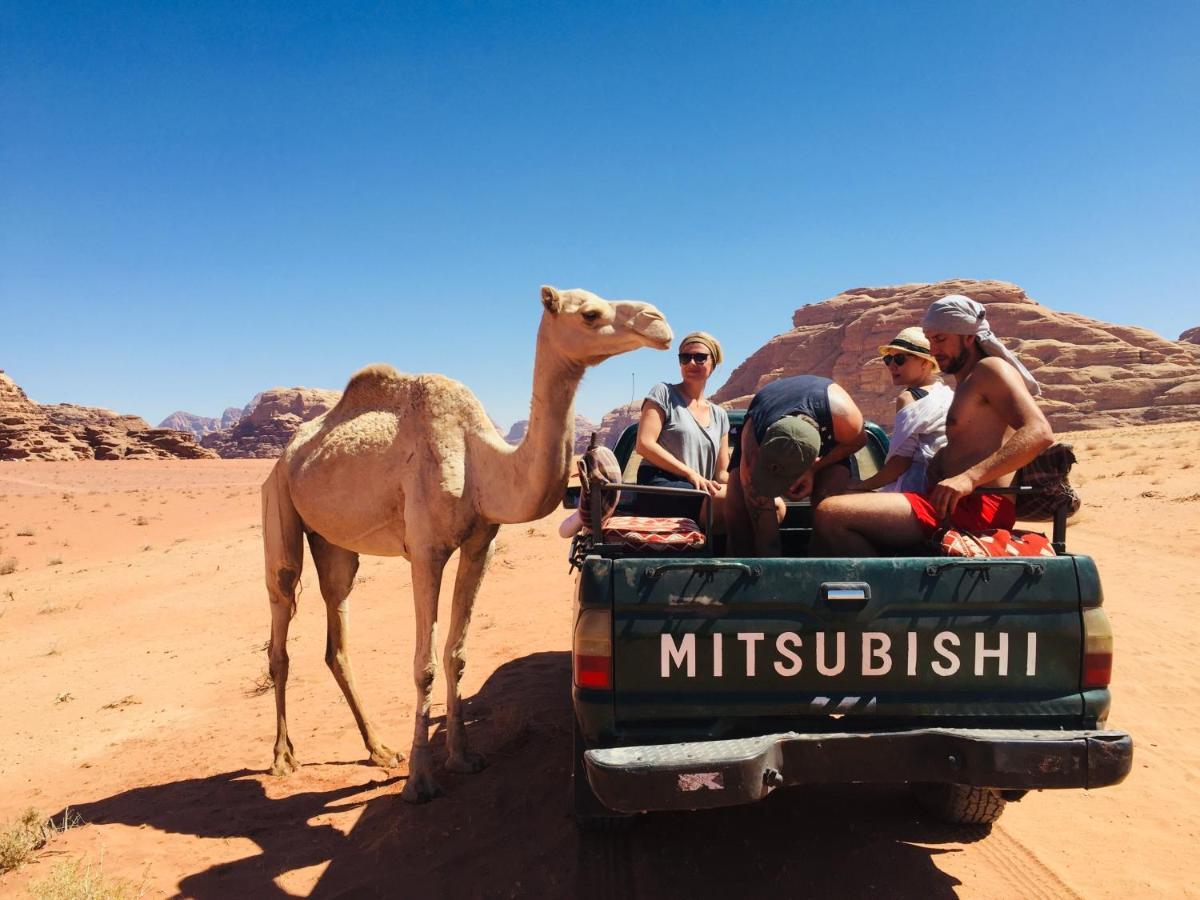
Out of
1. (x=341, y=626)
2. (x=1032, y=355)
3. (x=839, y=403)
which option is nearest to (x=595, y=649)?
(x=839, y=403)

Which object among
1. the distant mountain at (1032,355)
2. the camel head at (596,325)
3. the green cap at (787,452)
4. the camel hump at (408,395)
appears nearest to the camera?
the green cap at (787,452)

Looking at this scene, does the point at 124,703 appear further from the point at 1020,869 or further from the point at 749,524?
the point at 1020,869

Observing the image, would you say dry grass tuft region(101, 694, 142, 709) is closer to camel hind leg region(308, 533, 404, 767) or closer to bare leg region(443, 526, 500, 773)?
camel hind leg region(308, 533, 404, 767)

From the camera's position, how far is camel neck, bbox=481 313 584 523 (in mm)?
4020

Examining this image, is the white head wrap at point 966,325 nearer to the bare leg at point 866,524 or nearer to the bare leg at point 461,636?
the bare leg at point 866,524

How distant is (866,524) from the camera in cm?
312

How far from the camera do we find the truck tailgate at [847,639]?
2.73m

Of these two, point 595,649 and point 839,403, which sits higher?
point 839,403

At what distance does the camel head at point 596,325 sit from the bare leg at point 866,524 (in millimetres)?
1157

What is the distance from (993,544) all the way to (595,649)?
1.73m

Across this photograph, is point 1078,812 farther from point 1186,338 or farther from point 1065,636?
point 1186,338

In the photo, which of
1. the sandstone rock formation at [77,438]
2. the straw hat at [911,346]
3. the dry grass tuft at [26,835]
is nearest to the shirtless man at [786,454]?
the straw hat at [911,346]

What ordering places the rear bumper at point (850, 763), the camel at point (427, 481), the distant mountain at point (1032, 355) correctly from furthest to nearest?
the distant mountain at point (1032, 355) < the camel at point (427, 481) < the rear bumper at point (850, 763)

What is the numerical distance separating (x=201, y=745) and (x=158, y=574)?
34.8ft
